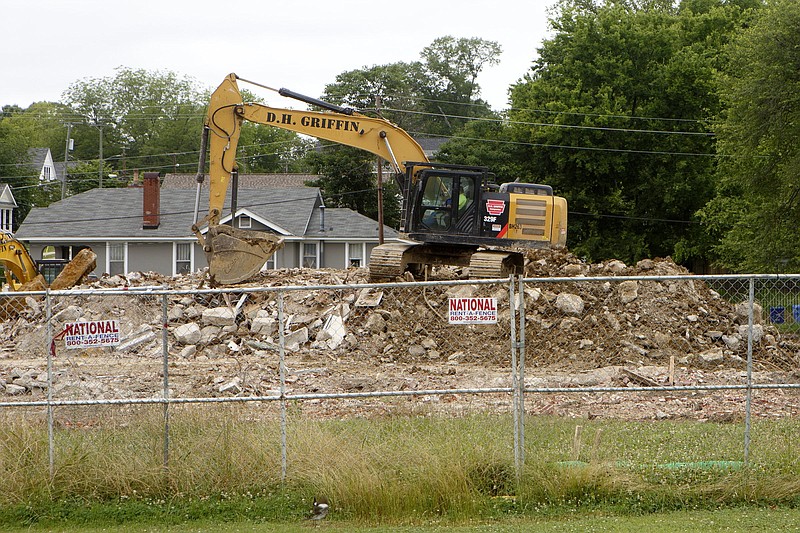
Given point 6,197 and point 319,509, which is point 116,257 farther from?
point 319,509

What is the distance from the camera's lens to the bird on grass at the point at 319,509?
7.98 metres

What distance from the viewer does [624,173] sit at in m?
46.8

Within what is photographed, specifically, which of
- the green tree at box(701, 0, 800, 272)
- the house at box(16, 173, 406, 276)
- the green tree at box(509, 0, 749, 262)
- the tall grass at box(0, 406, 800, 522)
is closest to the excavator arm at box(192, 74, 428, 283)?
the tall grass at box(0, 406, 800, 522)

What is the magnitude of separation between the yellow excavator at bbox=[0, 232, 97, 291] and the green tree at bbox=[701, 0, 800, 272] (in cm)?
2239

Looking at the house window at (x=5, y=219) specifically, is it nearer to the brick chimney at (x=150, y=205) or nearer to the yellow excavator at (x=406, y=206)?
the brick chimney at (x=150, y=205)

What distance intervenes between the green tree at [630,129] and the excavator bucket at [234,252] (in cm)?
2780

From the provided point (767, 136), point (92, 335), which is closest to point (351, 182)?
point (767, 136)

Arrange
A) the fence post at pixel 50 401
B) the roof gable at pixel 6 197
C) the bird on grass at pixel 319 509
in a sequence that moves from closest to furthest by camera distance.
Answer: the bird on grass at pixel 319 509 → the fence post at pixel 50 401 → the roof gable at pixel 6 197

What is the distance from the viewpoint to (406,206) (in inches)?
812

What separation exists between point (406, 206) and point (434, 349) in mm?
4071

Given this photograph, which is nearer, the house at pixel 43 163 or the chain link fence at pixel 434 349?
the chain link fence at pixel 434 349

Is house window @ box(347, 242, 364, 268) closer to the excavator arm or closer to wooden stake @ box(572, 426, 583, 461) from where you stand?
the excavator arm

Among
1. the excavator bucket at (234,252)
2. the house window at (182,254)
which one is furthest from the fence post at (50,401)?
the house window at (182,254)

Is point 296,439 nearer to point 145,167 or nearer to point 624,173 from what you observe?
point 624,173
